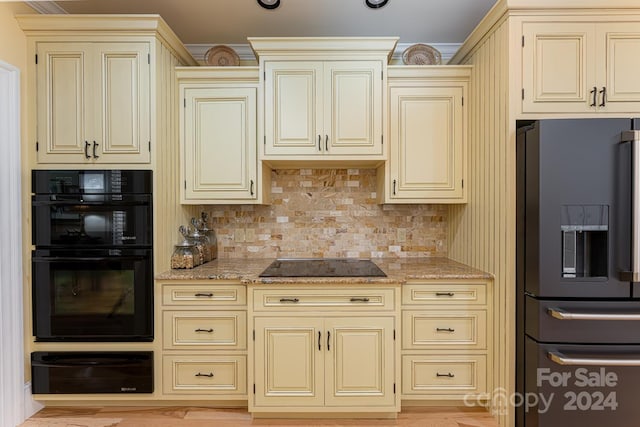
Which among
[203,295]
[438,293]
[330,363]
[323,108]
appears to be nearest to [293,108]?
[323,108]

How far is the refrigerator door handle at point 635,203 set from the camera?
5.64ft

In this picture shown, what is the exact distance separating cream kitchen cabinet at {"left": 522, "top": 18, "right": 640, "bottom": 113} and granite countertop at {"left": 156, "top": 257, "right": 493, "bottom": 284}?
45.5 inches

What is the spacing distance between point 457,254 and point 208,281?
1.83 m

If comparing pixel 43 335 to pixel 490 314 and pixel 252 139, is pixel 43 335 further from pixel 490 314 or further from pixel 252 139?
pixel 490 314

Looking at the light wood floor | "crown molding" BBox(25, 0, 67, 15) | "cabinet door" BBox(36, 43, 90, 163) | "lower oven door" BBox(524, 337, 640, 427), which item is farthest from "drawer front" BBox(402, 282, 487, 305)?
"crown molding" BBox(25, 0, 67, 15)

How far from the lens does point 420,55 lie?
269 centimetres

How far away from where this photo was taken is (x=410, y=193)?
8.25 ft

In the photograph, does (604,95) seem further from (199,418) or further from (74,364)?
(74,364)

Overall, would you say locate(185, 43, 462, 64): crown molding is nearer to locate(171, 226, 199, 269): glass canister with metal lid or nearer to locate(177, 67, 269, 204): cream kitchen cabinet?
locate(177, 67, 269, 204): cream kitchen cabinet

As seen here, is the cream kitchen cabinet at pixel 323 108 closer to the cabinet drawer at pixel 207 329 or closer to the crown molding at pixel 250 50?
the crown molding at pixel 250 50

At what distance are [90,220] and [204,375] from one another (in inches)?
46.6

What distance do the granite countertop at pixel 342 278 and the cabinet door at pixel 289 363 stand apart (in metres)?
0.25

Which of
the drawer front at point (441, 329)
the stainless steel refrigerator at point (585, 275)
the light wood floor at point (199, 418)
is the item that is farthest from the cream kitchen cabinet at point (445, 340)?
the stainless steel refrigerator at point (585, 275)

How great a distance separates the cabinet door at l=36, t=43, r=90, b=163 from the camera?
217 centimetres
